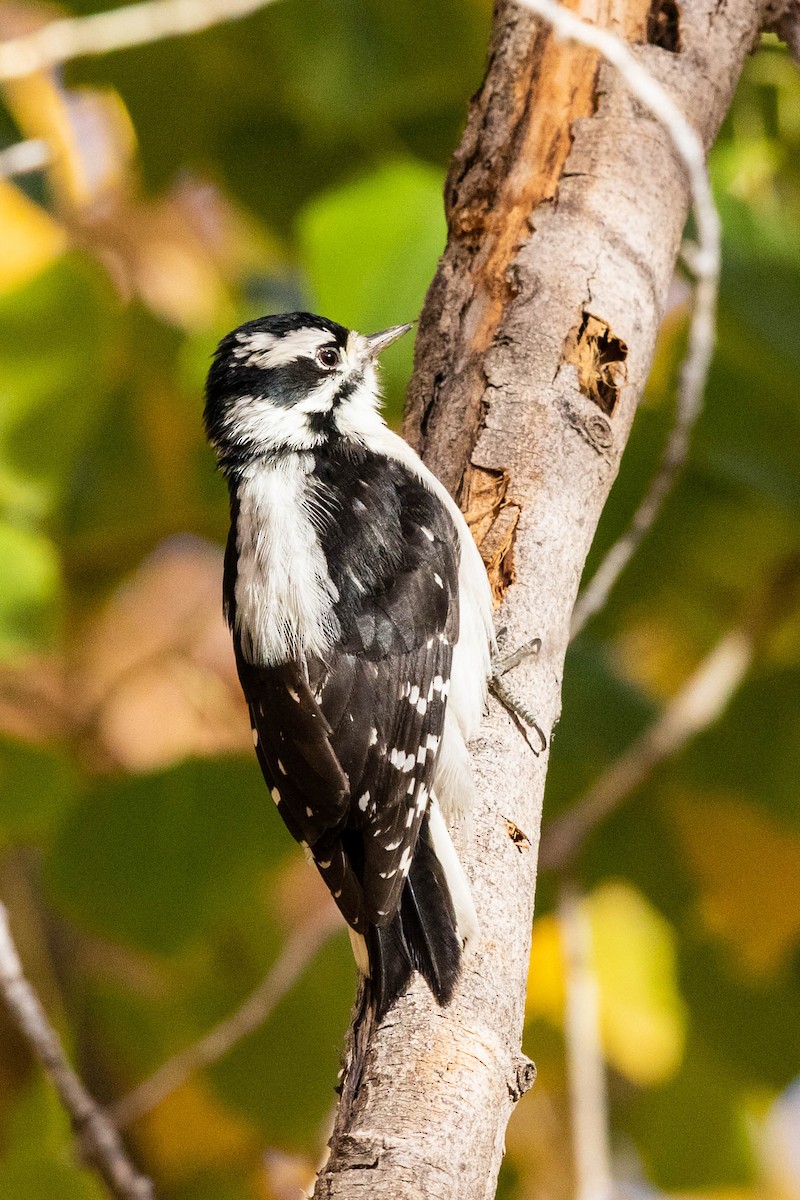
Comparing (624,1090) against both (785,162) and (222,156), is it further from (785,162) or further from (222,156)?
(222,156)

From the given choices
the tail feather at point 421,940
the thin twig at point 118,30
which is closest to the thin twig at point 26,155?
the thin twig at point 118,30

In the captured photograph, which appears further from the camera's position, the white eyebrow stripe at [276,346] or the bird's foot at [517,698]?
the white eyebrow stripe at [276,346]

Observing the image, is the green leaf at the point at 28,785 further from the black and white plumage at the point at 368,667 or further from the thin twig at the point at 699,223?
the thin twig at the point at 699,223

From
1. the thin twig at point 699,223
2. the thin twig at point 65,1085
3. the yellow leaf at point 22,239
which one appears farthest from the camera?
the yellow leaf at point 22,239

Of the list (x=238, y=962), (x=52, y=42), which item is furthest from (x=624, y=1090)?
(x=52, y=42)

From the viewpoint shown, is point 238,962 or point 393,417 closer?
point 393,417

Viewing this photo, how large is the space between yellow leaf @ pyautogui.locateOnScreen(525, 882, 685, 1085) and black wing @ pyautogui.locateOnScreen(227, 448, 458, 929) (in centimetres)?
143

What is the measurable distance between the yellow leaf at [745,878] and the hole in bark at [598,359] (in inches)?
61.6

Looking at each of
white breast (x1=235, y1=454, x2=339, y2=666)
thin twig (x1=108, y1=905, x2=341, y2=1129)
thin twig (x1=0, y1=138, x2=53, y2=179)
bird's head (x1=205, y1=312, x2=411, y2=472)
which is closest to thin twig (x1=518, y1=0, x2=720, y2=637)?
white breast (x1=235, y1=454, x2=339, y2=666)

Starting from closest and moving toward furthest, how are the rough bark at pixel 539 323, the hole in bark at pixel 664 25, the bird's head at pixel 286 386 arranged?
the rough bark at pixel 539 323, the hole in bark at pixel 664 25, the bird's head at pixel 286 386

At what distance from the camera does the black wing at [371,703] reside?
6.60ft

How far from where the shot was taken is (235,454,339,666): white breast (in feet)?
7.06

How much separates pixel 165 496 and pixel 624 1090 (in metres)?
2.41

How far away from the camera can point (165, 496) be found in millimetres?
3715
